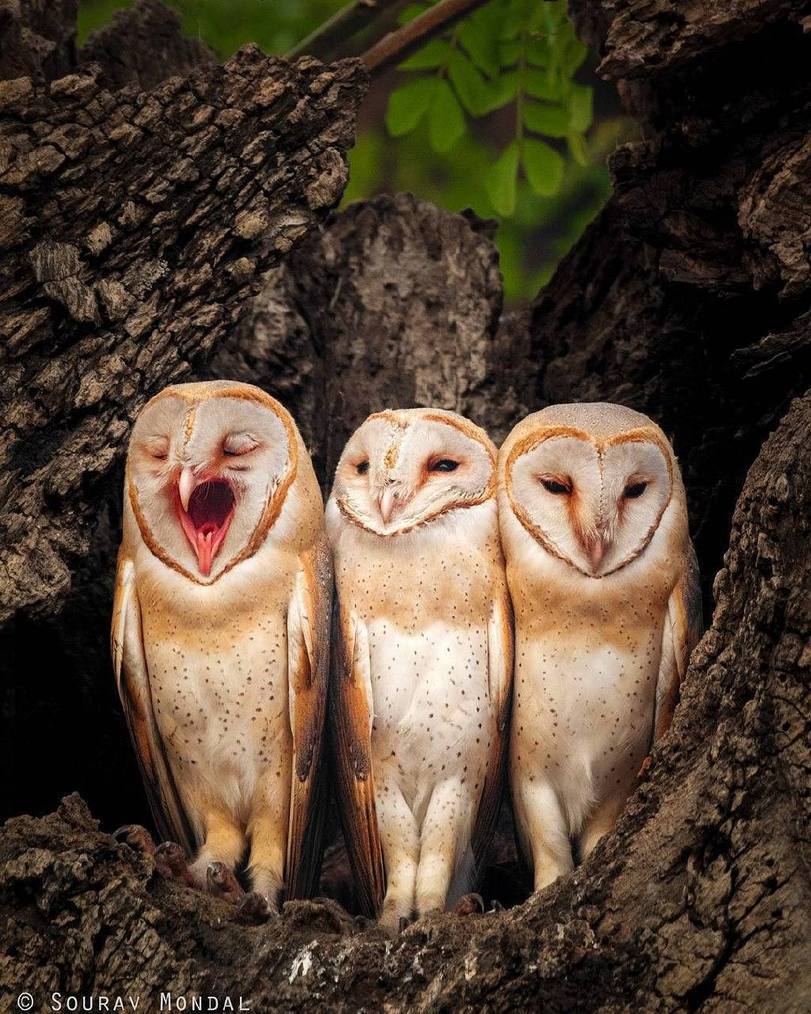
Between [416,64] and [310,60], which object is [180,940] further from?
[416,64]

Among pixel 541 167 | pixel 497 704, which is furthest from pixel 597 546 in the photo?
pixel 541 167

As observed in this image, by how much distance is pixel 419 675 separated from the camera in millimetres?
2244

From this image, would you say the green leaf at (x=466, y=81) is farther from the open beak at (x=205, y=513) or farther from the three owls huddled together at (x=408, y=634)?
the open beak at (x=205, y=513)

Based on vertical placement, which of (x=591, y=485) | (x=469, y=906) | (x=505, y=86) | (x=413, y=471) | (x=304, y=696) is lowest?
(x=469, y=906)

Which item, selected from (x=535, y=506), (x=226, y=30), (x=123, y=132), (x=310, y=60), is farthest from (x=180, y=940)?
(x=226, y=30)

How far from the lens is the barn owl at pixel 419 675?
88.0 inches

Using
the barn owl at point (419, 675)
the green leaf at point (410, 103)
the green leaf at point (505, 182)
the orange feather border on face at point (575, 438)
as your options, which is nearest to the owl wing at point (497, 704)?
the barn owl at point (419, 675)

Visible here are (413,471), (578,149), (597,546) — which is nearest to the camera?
(597,546)

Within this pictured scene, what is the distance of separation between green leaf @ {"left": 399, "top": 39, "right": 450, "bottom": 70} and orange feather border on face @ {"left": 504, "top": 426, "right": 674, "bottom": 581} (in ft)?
4.22

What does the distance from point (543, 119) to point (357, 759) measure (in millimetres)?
1779

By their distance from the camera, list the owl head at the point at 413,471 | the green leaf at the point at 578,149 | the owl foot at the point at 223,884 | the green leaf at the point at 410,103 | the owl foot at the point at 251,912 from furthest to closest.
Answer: the green leaf at the point at 578,149 < the green leaf at the point at 410,103 < the owl head at the point at 413,471 < the owl foot at the point at 223,884 < the owl foot at the point at 251,912

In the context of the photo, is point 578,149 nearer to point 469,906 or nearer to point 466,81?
point 466,81
